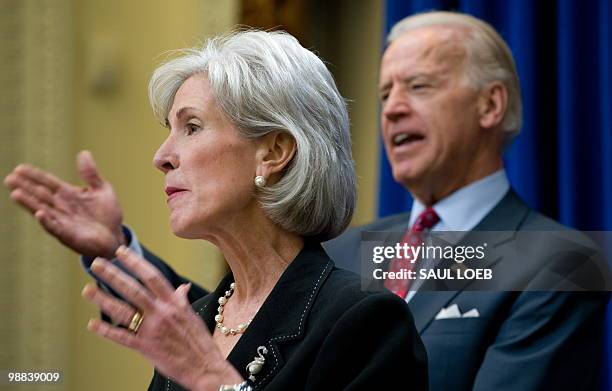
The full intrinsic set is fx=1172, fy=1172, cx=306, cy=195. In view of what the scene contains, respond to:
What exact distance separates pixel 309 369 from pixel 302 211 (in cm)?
37

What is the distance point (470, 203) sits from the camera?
3627 mm

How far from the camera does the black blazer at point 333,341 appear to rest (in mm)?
2107

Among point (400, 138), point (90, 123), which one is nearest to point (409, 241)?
point (400, 138)

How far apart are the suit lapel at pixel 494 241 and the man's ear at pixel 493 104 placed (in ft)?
1.01

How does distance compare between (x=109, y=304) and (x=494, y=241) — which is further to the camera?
(x=494, y=241)

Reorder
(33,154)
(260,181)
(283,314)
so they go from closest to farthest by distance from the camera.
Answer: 1. (283,314)
2. (260,181)
3. (33,154)

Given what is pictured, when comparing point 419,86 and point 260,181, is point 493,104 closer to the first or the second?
point 419,86

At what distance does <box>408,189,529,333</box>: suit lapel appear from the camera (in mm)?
3219

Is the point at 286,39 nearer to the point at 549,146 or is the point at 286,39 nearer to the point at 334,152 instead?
the point at 334,152

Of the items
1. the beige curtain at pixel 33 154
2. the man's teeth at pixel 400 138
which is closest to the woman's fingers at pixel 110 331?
the man's teeth at pixel 400 138

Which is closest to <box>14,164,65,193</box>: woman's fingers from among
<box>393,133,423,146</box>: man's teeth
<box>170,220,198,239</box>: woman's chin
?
<box>170,220,198,239</box>: woman's chin

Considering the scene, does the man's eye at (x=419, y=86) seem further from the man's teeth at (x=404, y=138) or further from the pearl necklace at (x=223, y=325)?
the pearl necklace at (x=223, y=325)

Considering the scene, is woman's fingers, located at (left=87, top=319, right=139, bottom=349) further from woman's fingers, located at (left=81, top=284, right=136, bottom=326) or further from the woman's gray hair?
the woman's gray hair

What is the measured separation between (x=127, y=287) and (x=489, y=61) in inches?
83.8
